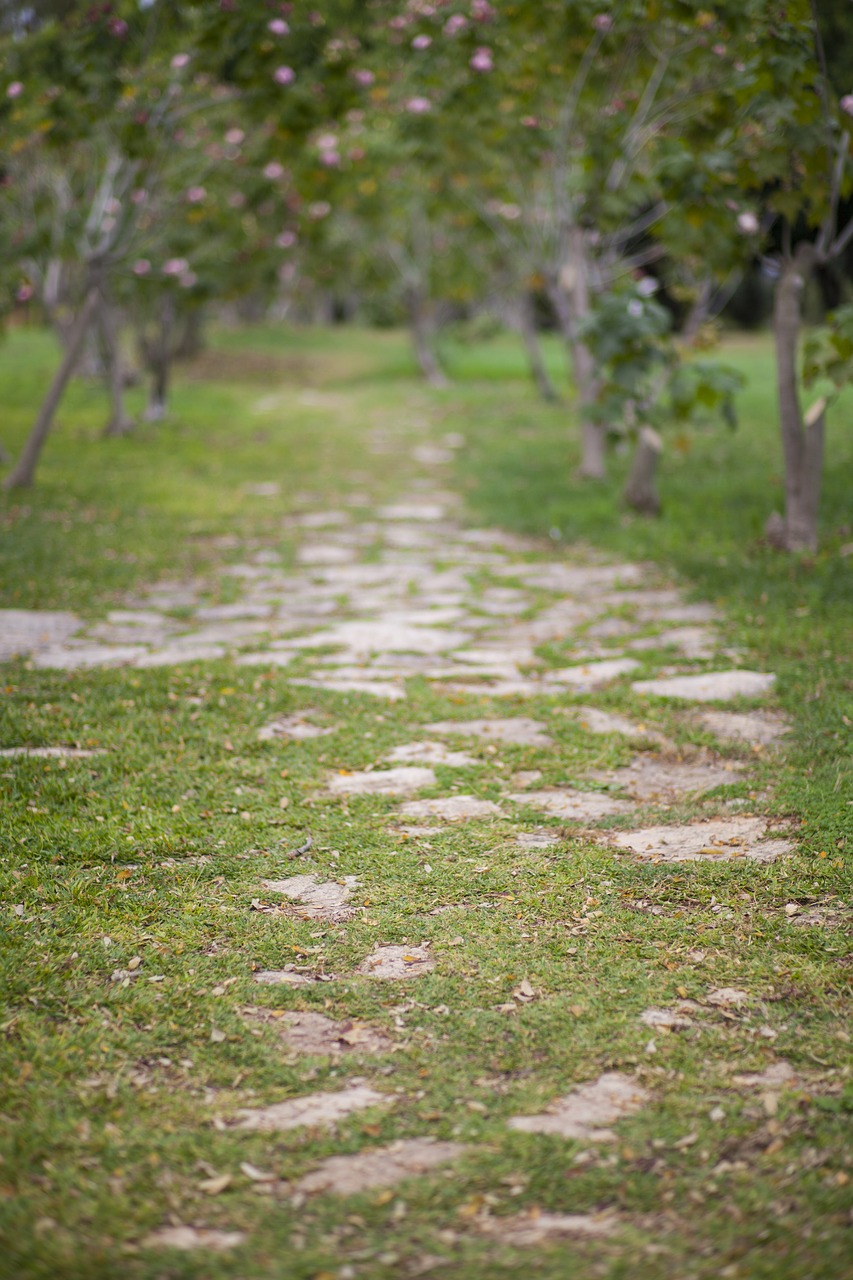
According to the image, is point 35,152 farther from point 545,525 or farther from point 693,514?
point 693,514

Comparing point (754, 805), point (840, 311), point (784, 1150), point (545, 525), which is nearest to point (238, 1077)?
point (784, 1150)

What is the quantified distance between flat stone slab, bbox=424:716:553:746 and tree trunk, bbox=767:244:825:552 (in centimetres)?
341

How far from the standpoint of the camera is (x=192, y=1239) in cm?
217

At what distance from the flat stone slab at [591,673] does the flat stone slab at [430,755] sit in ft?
3.15

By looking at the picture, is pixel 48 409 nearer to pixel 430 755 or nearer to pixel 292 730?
pixel 292 730

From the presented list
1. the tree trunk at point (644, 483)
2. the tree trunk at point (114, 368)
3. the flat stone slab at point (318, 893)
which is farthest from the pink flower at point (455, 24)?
the flat stone slab at point (318, 893)

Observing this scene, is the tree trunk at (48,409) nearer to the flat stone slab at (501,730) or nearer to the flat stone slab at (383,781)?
the flat stone slab at (501,730)

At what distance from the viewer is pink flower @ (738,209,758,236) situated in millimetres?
7199

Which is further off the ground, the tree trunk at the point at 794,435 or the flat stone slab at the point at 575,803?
the tree trunk at the point at 794,435

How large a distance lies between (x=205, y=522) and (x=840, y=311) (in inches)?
208

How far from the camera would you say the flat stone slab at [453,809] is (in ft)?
13.1

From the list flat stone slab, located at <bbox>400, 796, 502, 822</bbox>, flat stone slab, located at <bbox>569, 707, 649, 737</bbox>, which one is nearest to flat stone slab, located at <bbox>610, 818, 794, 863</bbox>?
flat stone slab, located at <bbox>400, 796, 502, 822</bbox>

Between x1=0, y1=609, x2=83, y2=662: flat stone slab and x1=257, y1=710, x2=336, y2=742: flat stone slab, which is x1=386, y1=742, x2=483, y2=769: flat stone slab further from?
x1=0, y1=609, x2=83, y2=662: flat stone slab

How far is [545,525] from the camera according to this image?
923 centimetres
